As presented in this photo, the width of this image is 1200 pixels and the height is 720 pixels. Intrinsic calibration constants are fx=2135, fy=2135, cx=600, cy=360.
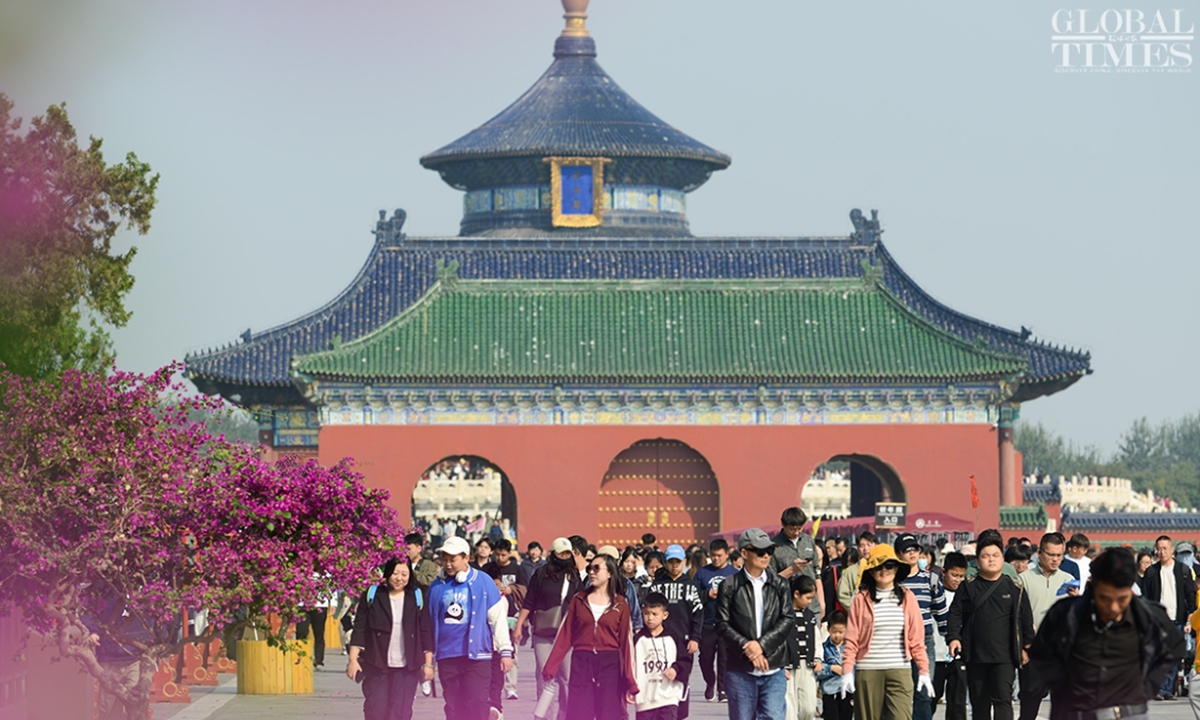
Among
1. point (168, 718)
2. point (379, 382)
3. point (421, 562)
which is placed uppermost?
point (379, 382)

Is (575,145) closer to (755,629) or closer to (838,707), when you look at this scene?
(838,707)

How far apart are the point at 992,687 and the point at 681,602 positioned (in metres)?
3.01

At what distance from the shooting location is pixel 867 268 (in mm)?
44375

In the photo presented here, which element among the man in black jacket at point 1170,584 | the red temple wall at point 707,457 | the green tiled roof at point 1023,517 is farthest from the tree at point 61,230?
the green tiled roof at point 1023,517

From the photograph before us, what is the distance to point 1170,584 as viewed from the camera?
62.7 ft

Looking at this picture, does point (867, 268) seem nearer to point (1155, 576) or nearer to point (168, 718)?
point (1155, 576)

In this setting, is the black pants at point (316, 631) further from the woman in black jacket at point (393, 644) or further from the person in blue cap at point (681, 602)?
the woman in black jacket at point (393, 644)

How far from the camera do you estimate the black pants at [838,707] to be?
49.0ft

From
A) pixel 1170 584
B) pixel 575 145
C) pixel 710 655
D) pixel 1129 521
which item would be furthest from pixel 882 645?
pixel 575 145

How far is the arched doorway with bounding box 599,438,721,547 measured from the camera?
42438 mm

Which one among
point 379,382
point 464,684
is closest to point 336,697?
point 464,684

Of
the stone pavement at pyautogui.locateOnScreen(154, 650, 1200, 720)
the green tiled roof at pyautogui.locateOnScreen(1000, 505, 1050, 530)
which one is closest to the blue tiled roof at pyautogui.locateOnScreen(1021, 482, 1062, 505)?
the green tiled roof at pyautogui.locateOnScreen(1000, 505, 1050, 530)

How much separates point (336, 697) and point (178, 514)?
405cm

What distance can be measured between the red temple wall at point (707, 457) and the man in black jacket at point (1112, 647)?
32124 mm
